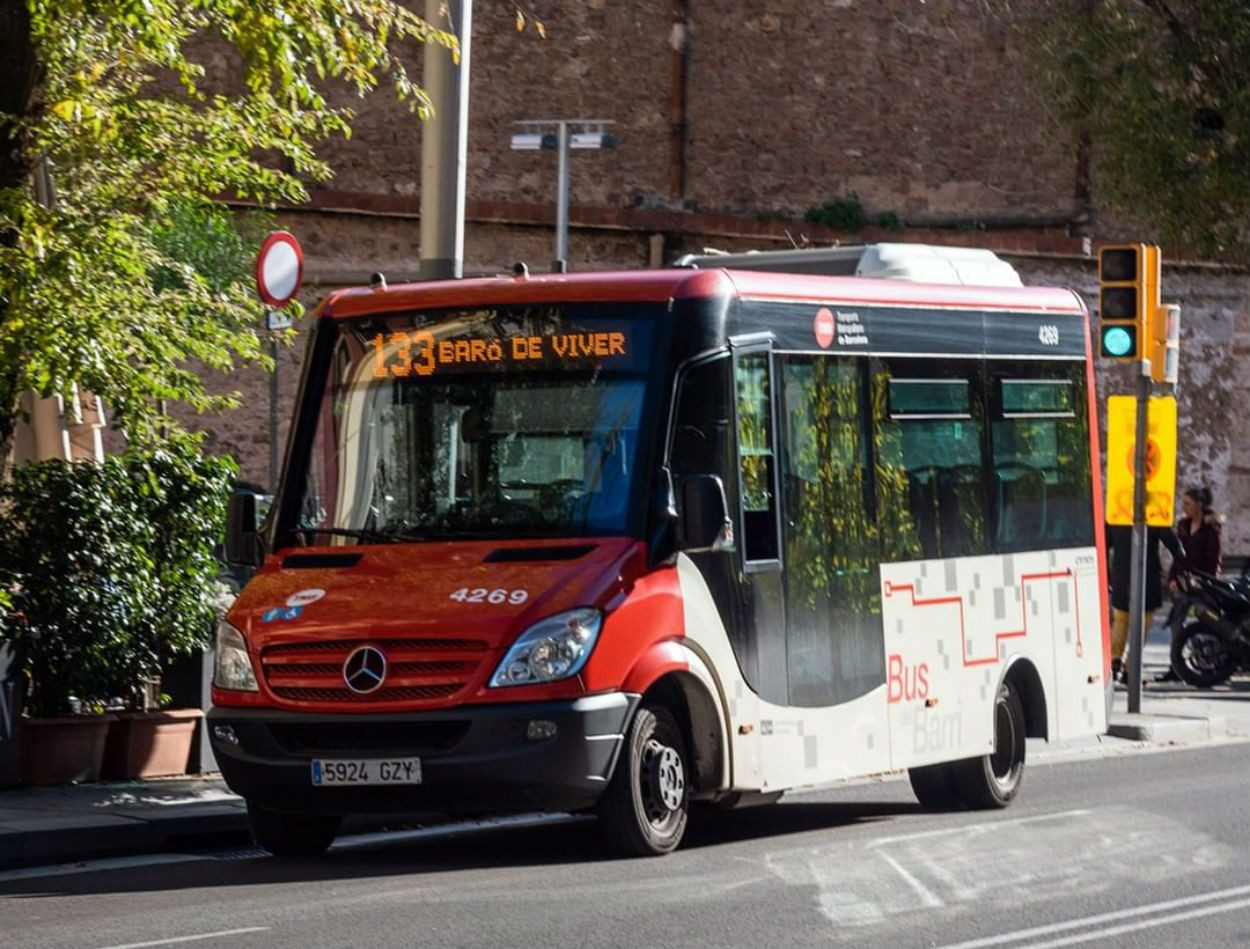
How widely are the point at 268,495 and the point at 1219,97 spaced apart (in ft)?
40.5

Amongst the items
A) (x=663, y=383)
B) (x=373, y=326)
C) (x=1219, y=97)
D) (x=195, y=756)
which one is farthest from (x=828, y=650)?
(x=1219, y=97)

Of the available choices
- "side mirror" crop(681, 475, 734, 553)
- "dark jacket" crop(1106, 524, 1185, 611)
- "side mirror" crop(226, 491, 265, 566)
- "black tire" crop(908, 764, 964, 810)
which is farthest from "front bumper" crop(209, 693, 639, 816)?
"dark jacket" crop(1106, 524, 1185, 611)

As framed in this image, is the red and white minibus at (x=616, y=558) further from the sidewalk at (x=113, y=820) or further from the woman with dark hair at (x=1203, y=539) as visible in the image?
the woman with dark hair at (x=1203, y=539)

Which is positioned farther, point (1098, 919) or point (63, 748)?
point (63, 748)

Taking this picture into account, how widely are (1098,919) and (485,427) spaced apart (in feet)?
12.1

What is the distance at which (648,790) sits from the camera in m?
11.0

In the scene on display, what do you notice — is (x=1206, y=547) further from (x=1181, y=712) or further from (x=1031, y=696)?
(x=1031, y=696)

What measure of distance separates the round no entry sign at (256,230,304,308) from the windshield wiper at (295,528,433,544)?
417 cm

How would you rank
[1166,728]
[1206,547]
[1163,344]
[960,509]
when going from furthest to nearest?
[1206,547]
[1163,344]
[1166,728]
[960,509]

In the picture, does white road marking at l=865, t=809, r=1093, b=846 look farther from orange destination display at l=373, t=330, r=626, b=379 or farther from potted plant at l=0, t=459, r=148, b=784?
potted plant at l=0, t=459, r=148, b=784

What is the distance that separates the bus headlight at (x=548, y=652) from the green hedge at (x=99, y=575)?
11.9ft

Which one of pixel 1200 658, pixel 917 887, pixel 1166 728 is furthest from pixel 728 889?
pixel 1200 658

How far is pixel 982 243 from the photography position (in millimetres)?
34812

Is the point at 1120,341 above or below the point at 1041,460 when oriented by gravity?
above
